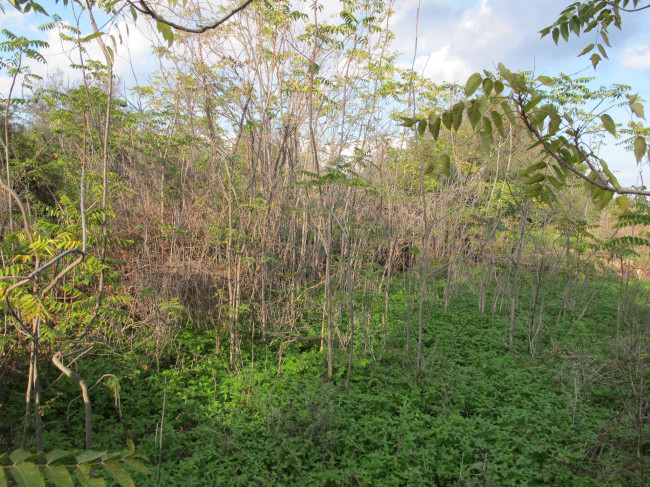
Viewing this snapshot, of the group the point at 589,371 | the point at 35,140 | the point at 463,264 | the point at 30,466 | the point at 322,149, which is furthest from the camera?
the point at 463,264

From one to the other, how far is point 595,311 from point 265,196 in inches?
213

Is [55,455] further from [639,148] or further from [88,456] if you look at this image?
[639,148]

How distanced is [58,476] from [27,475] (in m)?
0.05

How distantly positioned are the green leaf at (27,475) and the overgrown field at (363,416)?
1850 millimetres

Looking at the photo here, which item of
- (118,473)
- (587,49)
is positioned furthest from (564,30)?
(118,473)

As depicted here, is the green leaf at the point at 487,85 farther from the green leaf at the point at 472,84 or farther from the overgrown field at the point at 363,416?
the overgrown field at the point at 363,416

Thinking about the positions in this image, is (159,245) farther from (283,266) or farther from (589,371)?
(589,371)

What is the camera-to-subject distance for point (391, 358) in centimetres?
409

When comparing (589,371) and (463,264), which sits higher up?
(463,264)

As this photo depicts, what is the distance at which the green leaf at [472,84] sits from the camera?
106cm

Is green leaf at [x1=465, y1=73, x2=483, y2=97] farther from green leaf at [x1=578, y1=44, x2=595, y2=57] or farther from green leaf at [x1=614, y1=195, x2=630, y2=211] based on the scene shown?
green leaf at [x1=578, y1=44, x2=595, y2=57]

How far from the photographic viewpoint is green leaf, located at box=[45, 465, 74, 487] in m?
0.66

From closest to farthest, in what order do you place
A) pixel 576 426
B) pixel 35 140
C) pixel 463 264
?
1. pixel 576 426
2. pixel 35 140
3. pixel 463 264

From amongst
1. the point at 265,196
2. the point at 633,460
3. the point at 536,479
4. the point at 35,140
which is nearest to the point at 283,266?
the point at 265,196
